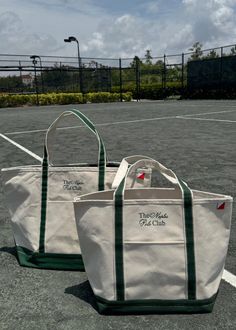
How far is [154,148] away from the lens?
7.86 m

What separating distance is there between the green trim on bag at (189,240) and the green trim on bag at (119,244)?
34 centimetres

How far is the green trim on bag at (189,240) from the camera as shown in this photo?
6.70 ft

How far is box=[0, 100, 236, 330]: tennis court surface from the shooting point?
214 centimetres

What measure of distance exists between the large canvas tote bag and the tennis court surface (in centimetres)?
11

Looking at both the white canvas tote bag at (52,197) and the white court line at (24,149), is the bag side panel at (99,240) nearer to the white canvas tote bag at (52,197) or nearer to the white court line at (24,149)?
the white canvas tote bag at (52,197)

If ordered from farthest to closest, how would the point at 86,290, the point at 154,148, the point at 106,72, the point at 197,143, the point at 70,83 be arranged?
the point at 70,83
the point at 106,72
the point at 197,143
the point at 154,148
the point at 86,290

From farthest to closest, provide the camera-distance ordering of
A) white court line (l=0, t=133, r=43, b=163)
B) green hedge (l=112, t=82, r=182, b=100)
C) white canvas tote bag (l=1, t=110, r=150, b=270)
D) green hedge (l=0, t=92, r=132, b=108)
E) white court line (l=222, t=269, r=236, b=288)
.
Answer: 1. green hedge (l=112, t=82, r=182, b=100)
2. green hedge (l=0, t=92, r=132, b=108)
3. white court line (l=0, t=133, r=43, b=163)
4. white canvas tote bag (l=1, t=110, r=150, b=270)
5. white court line (l=222, t=269, r=236, b=288)

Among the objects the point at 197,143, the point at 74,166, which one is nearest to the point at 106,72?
the point at 197,143

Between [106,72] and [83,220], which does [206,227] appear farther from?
[106,72]

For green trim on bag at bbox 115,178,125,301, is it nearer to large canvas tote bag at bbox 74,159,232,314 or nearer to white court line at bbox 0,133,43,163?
large canvas tote bag at bbox 74,159,232,314

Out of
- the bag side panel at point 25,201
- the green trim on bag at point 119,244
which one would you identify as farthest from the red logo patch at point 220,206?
the bag side panel at point 25,201

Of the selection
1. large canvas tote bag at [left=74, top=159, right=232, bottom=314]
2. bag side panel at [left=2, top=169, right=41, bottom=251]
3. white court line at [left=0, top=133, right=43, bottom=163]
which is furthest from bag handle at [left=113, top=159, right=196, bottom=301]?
white court line at [left=0, top=133, right=43, bottom=163]

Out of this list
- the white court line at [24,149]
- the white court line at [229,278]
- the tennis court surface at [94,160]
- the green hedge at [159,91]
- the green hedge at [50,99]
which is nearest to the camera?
the tennis court surface at [94,160]

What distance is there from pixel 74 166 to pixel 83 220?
26.2 inches
